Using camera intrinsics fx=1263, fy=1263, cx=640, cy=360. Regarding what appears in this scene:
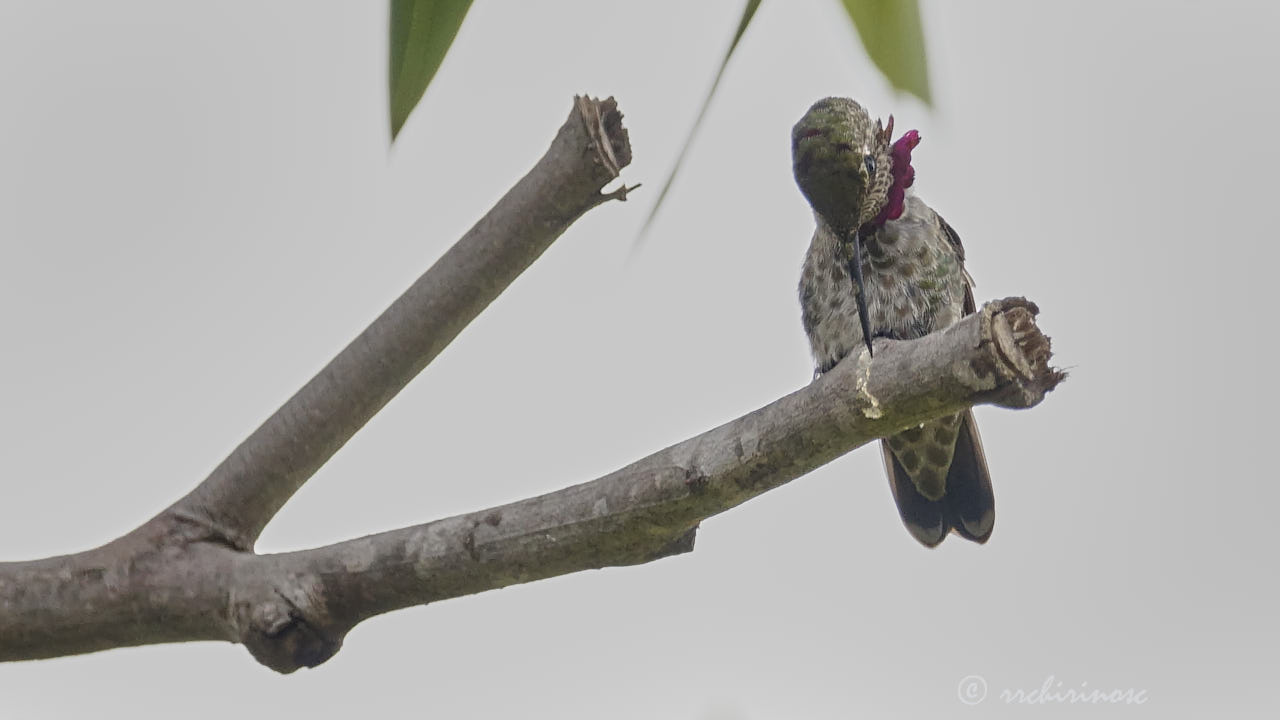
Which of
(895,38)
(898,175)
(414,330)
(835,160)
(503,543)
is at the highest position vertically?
(898,175)

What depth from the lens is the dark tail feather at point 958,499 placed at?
12.7 feet

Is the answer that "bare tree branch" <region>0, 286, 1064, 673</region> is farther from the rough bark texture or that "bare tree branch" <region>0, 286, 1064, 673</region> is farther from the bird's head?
the bird's head

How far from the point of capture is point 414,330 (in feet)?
7.31

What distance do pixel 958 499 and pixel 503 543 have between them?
223 centimetres

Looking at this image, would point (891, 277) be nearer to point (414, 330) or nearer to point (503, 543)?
point (414, 330)

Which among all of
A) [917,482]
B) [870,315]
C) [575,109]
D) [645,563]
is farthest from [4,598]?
[917,482]

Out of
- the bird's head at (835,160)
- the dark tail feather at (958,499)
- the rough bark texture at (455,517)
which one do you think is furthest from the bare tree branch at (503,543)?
the dark tail feather at (958,499)

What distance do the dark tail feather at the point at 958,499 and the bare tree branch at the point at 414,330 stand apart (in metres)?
2.00

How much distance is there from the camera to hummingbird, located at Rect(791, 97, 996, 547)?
2.97m

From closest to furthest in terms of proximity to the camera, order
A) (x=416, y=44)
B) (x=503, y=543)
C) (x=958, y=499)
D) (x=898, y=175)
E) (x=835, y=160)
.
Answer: (x=416, y=44), (x=503, y=543), (x=835, y=160), (x=898, y=175), (x=958, y=499)

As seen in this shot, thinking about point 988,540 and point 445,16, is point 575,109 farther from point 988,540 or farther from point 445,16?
point 988,540

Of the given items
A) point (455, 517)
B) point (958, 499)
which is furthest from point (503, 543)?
point (958, 499)

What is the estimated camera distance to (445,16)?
53.4 inches

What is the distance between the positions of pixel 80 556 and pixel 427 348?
2.28 ft
